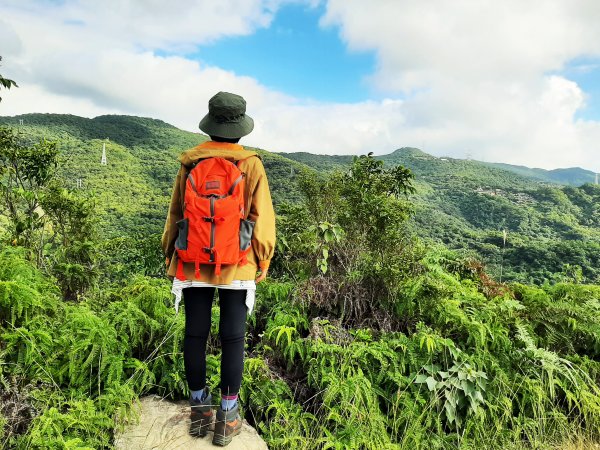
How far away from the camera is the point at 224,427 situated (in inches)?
87.6

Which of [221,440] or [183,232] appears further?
[221,440]

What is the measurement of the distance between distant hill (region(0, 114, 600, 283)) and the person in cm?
1223

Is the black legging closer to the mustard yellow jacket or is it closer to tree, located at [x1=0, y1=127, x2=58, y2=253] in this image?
the mustard yellow jacket

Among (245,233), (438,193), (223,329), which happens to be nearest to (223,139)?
(245,233)

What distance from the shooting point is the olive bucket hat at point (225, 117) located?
7.14ft

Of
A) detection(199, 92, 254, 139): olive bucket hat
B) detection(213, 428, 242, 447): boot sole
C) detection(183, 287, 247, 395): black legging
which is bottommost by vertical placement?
detection(213, 428, 242, 447): boot sole

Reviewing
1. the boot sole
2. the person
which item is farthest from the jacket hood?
the boot sole

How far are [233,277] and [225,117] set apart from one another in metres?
0.91

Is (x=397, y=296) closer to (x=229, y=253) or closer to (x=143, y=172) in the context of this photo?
(x=229, y=253)

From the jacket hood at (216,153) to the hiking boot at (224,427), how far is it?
4.78 ft

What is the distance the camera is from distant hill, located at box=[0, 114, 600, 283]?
77.4ft

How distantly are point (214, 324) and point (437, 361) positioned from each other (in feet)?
6.19

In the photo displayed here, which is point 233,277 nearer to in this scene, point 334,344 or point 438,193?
point 334,344

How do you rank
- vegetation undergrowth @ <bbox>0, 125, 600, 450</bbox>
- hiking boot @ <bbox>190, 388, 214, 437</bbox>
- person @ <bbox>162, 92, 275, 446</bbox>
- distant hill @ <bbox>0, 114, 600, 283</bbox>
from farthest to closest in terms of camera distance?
distant hill @ <bbox>0, 114, 600, 283</bbox> < vegetation undergrowth @ <bbox>0, 125, 600, 450</bbox> < hiking boot @ <bbox>190, 388, 214, 437</bbox> < person @ <bbox>162, 92, 275, 446</bbox>
